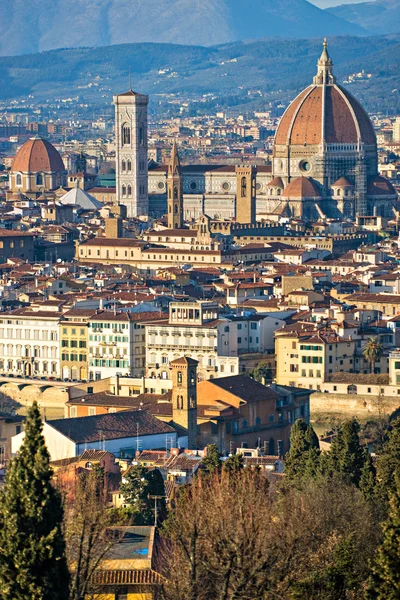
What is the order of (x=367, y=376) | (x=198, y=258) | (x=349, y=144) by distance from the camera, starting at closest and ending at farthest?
(x=367, y=376) → (x=198, y=258) → (x=349, y=144)

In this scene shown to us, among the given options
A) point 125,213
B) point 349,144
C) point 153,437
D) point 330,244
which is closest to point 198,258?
point 330,244

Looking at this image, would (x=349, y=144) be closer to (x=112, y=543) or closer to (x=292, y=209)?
(x=292, y=209)

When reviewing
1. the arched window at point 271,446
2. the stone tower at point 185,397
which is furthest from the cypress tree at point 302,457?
the arched window at point 271,446

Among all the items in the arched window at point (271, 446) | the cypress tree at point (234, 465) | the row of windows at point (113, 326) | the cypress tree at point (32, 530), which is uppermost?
the cypress tree at point (32, 530)

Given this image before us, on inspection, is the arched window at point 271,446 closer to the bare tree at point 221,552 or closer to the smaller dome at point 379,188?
the bare tree at point 221,552

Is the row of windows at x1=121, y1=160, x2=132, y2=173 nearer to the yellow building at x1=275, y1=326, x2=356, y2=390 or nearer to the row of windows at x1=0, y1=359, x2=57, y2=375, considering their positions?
the row of windows at x1=0, y1=359, x2=57, y2=375
